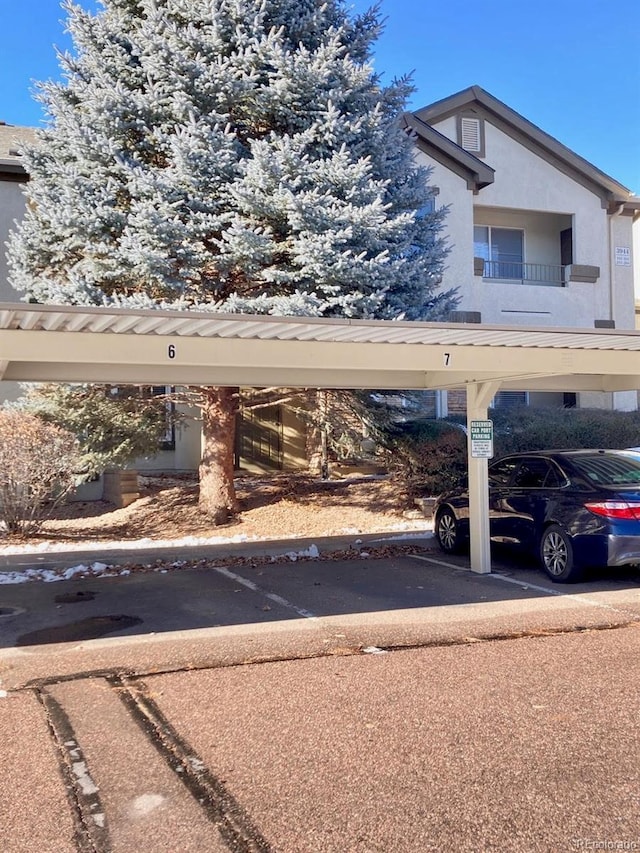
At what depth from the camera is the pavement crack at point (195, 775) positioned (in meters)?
3.54

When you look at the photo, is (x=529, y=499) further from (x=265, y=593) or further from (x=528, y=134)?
(x=528, y=134)

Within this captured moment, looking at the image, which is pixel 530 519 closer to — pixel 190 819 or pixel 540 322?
pixel 190 819

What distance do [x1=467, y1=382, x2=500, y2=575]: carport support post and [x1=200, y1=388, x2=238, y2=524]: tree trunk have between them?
203 inches

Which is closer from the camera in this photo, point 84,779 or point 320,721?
point 84,779

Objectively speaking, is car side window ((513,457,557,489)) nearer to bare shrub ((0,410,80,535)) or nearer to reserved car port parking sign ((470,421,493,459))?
reserved car port parking sign ((470,421,493,459))

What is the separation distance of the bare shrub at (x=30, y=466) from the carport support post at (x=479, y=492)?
241 inches

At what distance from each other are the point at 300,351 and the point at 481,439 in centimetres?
328

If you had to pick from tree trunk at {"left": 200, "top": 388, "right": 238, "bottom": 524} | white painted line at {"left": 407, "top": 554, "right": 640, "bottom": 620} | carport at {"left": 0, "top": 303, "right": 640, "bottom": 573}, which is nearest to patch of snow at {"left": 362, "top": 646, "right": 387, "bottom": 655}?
white painted line at {"left": 407, "top": 554, "right": 640, "bottom": 620}

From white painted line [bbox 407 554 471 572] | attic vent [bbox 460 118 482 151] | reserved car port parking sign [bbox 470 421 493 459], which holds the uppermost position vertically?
attic vent [bbox 460 118 482 151]

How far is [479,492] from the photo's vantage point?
10.3 meters

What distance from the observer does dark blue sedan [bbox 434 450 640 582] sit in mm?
8672

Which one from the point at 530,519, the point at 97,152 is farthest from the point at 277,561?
the point at 97,152

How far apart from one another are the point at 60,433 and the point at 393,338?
21.3 feet

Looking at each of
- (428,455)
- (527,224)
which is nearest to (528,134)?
(527,224)
